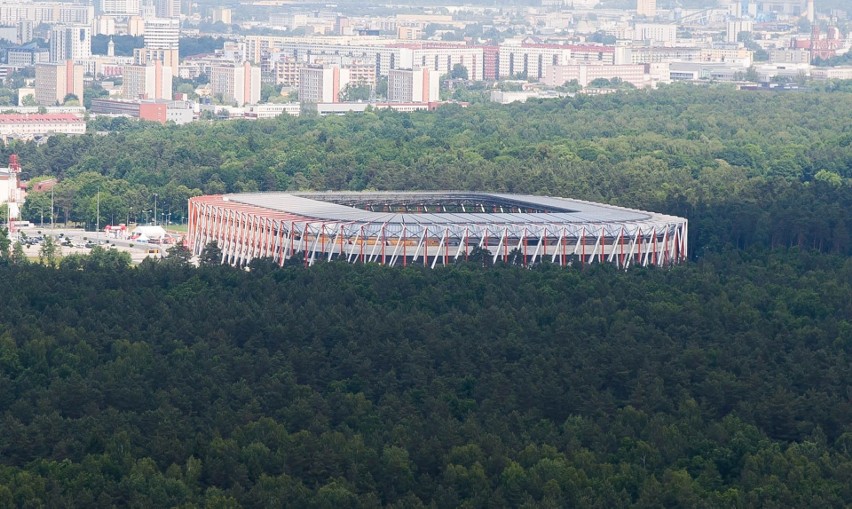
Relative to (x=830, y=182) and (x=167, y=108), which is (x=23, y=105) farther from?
(x=830, y=182)

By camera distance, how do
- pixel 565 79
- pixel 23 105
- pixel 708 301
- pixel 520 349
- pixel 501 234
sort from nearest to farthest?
pixel 520 349 → pixel 708 301 → pixel 501 234 → pixel 23 105 → pixel 565 79

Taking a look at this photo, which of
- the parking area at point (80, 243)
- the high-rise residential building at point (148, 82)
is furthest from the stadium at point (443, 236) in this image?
the high-rise residential building at point (148, 82)

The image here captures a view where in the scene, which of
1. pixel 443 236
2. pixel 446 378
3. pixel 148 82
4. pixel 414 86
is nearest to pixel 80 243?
pixel 443 236

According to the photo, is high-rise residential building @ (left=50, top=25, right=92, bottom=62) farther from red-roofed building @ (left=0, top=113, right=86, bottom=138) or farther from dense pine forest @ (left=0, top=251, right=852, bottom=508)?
dense pine forest @ (left=0, top=251, right=852, bottom=508)

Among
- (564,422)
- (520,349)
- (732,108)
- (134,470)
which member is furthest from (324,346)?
(732,108)

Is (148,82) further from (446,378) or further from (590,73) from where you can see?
(446,378)

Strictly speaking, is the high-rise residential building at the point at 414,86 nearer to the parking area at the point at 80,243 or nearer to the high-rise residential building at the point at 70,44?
the high-rise residential building at the point at 70,44
